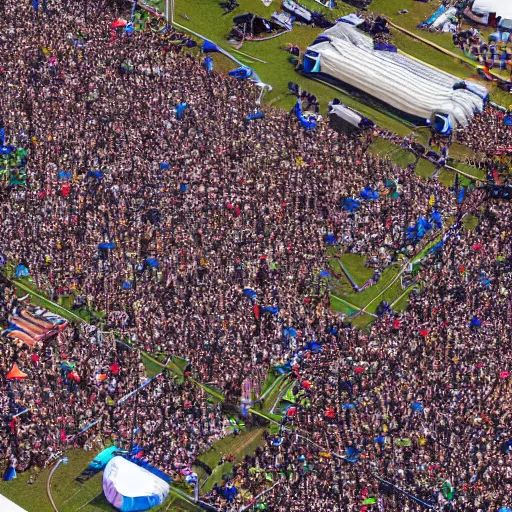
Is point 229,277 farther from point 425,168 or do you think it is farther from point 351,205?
point 425,168

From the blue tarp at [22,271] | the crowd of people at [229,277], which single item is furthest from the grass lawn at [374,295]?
the blue tarp at [22,271]

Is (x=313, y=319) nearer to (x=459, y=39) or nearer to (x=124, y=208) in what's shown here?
(x=124, y=208)

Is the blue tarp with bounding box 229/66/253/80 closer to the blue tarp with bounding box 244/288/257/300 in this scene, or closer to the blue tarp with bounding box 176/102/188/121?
the blue tarp with bounding box 176/102/188/121

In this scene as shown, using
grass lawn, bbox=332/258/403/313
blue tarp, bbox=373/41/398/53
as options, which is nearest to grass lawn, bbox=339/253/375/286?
grass lawn, bbox=332/258/403/313

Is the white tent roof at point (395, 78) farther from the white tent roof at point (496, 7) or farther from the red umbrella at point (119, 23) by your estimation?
the red umbrella at point (119, 23)

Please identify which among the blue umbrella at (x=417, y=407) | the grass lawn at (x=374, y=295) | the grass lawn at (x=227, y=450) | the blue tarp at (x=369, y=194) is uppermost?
the blue tarp at (x=369, y=194)

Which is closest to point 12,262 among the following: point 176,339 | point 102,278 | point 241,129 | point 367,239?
point 102,278
